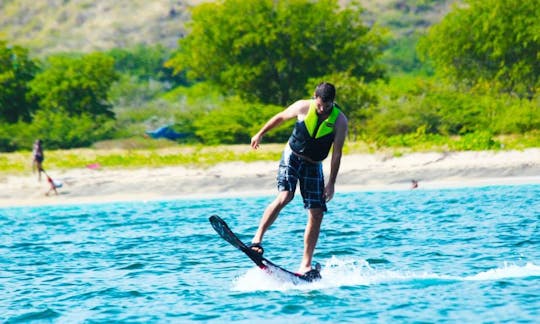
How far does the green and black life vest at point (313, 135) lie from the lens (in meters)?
9.54

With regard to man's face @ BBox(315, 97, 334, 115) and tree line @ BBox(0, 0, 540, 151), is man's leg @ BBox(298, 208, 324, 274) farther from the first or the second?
tree line @ BBox(0, 0, 540, 151)

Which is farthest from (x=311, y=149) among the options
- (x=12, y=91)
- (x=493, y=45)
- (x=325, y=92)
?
(x=12, y=91)

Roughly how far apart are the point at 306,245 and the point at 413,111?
81.0 feet

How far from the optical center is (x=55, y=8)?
421 feet

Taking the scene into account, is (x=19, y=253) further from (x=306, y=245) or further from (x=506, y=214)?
(x=506, y=214)

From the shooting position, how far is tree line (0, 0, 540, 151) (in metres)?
34.8

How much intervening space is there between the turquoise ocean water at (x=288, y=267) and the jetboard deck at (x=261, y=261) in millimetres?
127

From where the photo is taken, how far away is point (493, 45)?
42.7m

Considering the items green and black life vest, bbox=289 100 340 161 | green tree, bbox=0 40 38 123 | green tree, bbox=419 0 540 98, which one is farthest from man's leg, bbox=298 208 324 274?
green tree, bbox=0 40 38 123

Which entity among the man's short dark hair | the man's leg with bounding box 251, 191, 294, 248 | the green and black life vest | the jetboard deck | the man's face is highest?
the man's short dark hair

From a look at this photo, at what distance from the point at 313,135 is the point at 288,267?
111 inches

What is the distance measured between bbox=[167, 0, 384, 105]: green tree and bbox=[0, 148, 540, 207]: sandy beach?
1529 centimetres

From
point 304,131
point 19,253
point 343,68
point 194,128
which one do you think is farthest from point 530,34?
point 304,131

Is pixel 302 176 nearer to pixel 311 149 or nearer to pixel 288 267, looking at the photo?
pixel 311 149
